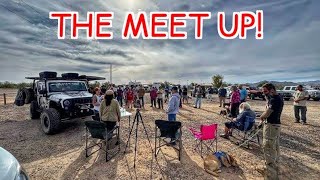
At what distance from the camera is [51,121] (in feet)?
22.3

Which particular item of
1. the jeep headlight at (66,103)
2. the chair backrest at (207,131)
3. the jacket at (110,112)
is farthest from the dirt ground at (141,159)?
the jeep headlight at (66,103)

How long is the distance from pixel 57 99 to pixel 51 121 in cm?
103

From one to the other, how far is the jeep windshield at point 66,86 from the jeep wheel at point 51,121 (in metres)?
1.56

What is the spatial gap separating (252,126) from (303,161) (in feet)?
4.66

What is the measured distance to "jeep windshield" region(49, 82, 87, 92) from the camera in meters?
8.34

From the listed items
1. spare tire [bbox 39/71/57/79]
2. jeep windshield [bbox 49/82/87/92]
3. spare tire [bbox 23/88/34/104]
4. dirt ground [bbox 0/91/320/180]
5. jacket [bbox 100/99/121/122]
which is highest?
spare tire [bbox 39/71/57/79]

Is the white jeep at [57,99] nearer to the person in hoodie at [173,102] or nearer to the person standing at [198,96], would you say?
the person in hoodie at [173,102]

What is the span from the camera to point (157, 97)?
1426 cm

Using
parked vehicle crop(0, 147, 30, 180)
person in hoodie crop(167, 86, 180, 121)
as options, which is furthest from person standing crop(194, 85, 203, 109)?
parked vehicle crop(0, 147, 30, 180)

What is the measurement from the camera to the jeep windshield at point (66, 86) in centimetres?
834

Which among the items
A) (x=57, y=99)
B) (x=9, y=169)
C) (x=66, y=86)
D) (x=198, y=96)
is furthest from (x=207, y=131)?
(x=198, y=96)

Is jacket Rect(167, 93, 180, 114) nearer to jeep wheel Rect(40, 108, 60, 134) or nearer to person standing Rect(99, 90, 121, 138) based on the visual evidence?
person standing Rect(99, 90, 121, 138)

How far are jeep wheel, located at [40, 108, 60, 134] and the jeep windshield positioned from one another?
1.56 m

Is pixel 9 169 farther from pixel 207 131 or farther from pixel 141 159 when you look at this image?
pixel 207 131
